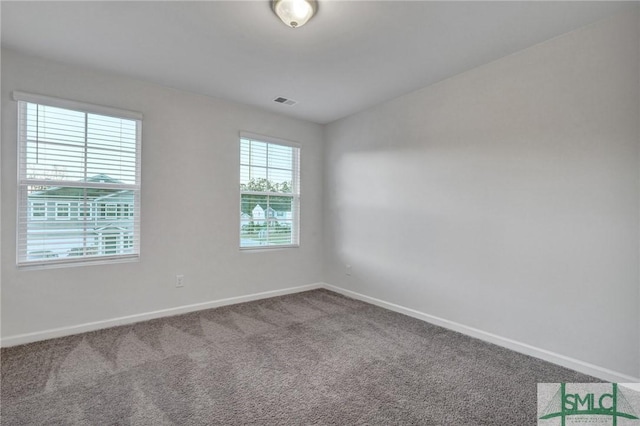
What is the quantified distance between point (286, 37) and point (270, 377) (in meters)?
2.59

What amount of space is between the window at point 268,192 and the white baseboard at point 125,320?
0.67 meters

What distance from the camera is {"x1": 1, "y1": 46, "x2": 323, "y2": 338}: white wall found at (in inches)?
104

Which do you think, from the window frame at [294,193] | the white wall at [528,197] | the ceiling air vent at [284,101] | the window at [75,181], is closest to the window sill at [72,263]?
the window at [75,181]

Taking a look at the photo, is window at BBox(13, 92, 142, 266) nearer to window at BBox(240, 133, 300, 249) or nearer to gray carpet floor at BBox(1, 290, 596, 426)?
gray carpet floor at BBox(1, 290, 596, 426)

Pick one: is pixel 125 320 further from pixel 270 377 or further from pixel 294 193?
pixel 294 193

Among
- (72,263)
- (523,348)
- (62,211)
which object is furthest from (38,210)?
(523,348)

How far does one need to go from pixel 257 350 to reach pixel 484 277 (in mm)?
2161

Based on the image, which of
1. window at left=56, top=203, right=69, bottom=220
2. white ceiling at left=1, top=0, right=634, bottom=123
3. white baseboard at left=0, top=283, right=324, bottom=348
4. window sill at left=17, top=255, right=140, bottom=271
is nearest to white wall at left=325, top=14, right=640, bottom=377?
white ceiling at left=1, top=0, right=634, bottom=123

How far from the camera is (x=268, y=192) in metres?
4.21

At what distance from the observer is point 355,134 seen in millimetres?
4207

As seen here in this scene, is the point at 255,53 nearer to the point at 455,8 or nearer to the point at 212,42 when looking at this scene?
the point at 212,42

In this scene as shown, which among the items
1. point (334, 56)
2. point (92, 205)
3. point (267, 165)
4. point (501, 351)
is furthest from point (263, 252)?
point (501, 351)

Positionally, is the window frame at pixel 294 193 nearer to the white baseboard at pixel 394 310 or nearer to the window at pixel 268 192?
the window at pixel 268 192

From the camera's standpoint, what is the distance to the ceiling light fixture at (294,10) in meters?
1.98
